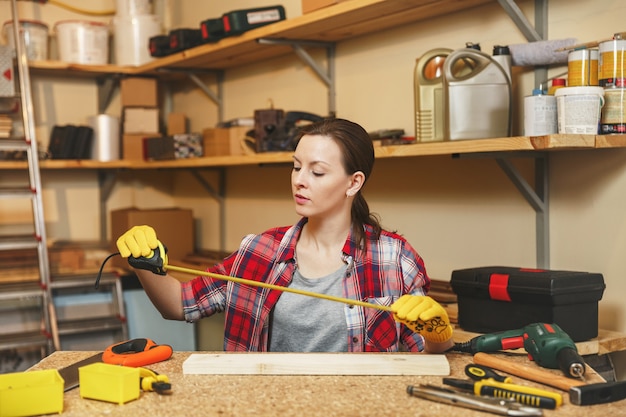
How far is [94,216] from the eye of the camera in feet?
15.7

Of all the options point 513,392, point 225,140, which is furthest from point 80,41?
point 513,392

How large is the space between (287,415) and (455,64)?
1626 mm

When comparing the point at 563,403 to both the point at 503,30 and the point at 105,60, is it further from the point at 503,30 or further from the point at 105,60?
the point at 105,60

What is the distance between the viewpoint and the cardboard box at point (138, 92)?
175 inches

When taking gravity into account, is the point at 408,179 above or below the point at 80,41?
below

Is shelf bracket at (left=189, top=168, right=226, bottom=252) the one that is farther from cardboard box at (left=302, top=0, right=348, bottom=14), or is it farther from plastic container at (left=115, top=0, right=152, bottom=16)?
cardboard box at (left=302, top=0, right=348, bottom=14)

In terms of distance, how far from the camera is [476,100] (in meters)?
2.40

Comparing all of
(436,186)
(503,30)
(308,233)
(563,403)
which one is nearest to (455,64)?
(503,30)

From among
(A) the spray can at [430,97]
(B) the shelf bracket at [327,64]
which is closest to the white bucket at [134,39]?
(B) the shelf bracket at [327,64]

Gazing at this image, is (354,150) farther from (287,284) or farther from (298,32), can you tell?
(298,32)

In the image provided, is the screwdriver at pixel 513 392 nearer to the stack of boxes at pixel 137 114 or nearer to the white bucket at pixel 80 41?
the stack of boxes at pixel 137 114

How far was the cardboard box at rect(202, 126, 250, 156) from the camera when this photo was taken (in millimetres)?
3553

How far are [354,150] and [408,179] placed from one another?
1078 millimetres

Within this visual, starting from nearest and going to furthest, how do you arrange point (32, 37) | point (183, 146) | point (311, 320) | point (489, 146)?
point (311, 320)
point (489, 146)
point (183, 146)
point (32, 37)
